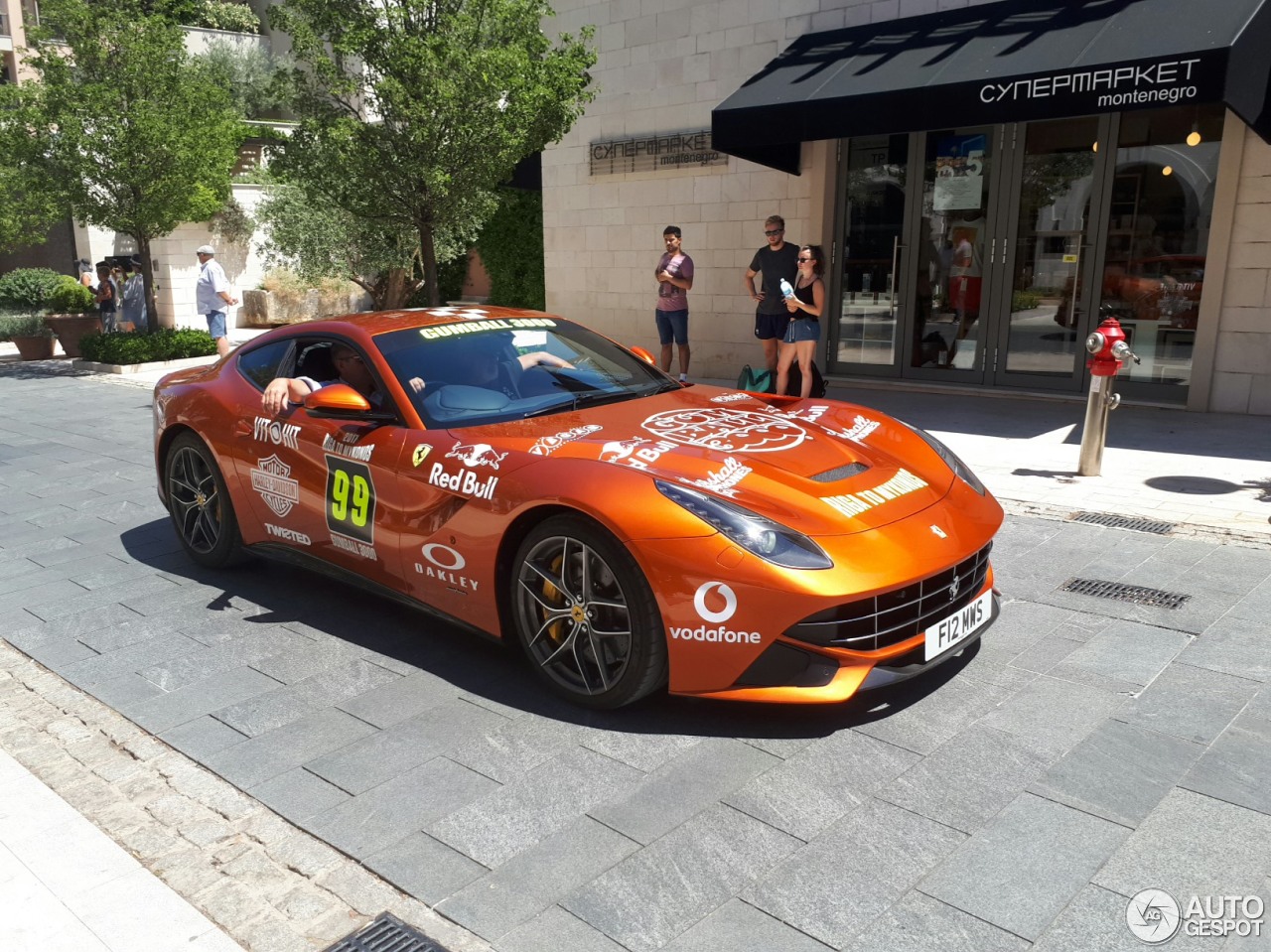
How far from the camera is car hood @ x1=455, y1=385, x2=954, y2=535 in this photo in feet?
11.6

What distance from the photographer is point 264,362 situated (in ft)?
17.4

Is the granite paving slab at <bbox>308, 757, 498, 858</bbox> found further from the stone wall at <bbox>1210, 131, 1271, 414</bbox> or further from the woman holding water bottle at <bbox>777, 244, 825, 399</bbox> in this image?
the stone wall at <bbox>1210, 131, 1271, 414</bbox>

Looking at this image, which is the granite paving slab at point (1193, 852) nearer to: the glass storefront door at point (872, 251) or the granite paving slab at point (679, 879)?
the granite paving slab at point (679, 879)

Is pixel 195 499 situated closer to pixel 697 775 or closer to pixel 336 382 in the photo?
pixel 336 382

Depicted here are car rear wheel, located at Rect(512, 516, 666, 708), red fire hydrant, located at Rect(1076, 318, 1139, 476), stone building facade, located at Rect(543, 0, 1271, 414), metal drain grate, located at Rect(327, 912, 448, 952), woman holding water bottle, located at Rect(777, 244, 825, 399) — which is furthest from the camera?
stone building facade, located at Rect(543, 0, 1271, 414)

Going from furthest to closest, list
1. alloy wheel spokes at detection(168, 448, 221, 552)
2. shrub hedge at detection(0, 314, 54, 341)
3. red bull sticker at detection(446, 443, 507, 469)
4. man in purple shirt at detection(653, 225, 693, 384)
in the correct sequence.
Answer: shrub hedge at detection(0, 314, 54, 341), man in purple shirt at detection(653, 225, 693, 384), alloy wheel spokes at detection(168, 448, 221, 552), red bull sticker at detection(446, 443, 507, 469)

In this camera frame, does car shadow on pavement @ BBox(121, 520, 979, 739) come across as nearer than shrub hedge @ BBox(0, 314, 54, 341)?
Yes

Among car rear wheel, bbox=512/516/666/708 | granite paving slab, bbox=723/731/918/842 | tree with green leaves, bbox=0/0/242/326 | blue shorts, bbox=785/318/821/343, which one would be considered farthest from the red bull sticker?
tree with green leaves, bbox=0/0/242/326

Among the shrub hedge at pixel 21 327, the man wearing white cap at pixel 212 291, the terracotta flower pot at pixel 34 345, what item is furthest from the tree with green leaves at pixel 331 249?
the man wearing white cap at pixel 212 291

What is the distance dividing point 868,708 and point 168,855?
2.35 meters

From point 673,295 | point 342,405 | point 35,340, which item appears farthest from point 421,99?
point 35,340

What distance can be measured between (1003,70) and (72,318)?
16.1 metres

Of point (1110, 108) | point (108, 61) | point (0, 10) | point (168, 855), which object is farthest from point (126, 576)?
point (0, 10)

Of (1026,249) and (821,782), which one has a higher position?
(1026,249)
